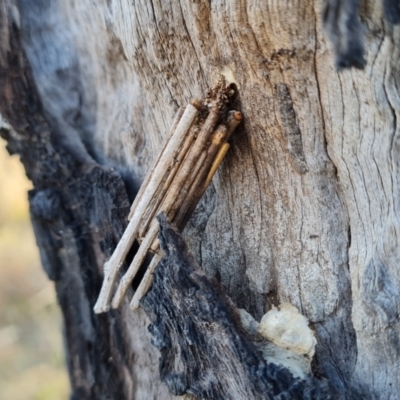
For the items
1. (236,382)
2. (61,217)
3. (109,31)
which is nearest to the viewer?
(236,382)

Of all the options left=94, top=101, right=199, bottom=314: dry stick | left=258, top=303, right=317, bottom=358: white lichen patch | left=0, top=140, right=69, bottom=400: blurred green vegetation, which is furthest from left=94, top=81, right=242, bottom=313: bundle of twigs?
left=0, top=140, right=69, bottom=400: blurred green vegetation

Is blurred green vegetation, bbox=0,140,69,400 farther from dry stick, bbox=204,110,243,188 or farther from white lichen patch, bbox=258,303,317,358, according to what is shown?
white lichen patch, bbox=258,303,317,358

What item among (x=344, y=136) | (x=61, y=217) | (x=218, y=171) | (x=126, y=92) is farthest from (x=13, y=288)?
(x=344, y=136)

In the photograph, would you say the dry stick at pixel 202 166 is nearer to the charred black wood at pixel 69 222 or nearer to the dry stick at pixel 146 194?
the dry stick at pixel 146 194

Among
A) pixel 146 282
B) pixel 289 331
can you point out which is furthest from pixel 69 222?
pixel 289 331

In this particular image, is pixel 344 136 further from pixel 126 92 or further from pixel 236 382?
pixel 126 92

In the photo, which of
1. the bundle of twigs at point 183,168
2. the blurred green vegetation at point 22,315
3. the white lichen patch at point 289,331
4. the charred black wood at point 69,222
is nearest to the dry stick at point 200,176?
the bundle of twigs at point 183,168
